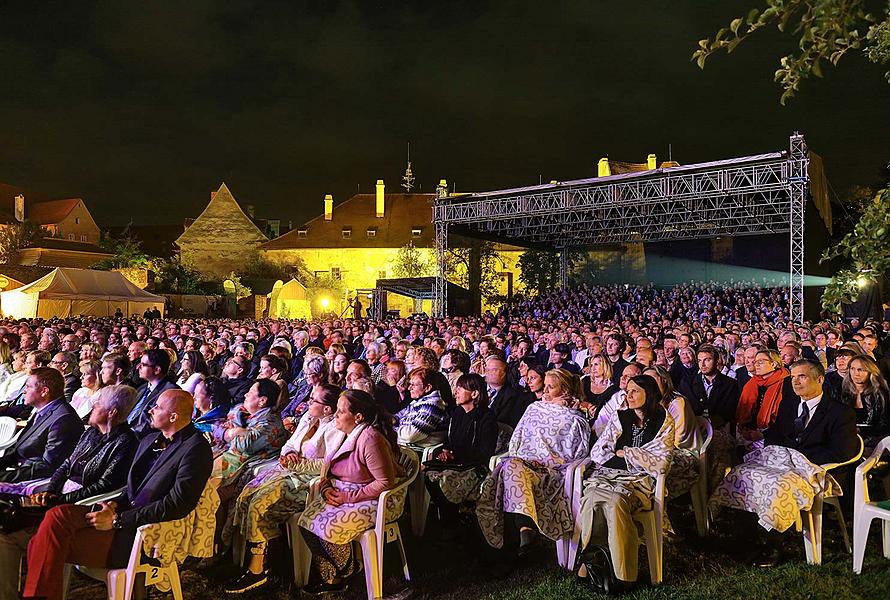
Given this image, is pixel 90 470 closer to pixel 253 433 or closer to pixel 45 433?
pixel 45 433

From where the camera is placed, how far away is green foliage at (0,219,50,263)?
40.2 metres

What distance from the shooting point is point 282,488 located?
14.1ft

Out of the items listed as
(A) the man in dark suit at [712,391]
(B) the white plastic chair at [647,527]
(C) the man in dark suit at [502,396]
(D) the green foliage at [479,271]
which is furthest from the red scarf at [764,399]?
(D) the green foliage at [479,271]

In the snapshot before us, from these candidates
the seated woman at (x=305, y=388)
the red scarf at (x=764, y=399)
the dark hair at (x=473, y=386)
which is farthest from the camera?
the seated woman at (x=305, y=388)

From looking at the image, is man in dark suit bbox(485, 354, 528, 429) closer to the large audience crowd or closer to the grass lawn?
the large audience crowd

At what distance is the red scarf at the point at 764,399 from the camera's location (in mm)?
5535

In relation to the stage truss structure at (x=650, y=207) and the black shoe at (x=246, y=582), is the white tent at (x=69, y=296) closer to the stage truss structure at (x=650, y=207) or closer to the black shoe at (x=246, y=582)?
the stage truss structure at (x=650, y=207)

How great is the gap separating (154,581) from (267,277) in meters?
39.5

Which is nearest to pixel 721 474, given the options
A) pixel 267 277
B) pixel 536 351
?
pixel 536 351

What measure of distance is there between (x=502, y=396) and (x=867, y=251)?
387 cm

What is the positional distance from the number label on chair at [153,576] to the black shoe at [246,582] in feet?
2.23

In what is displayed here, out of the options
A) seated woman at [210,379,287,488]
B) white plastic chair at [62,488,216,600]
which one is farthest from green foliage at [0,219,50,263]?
white plastic chair at [62,488,216,600]

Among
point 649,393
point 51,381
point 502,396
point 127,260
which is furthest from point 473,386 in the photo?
point 127,260

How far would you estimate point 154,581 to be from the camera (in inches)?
137
